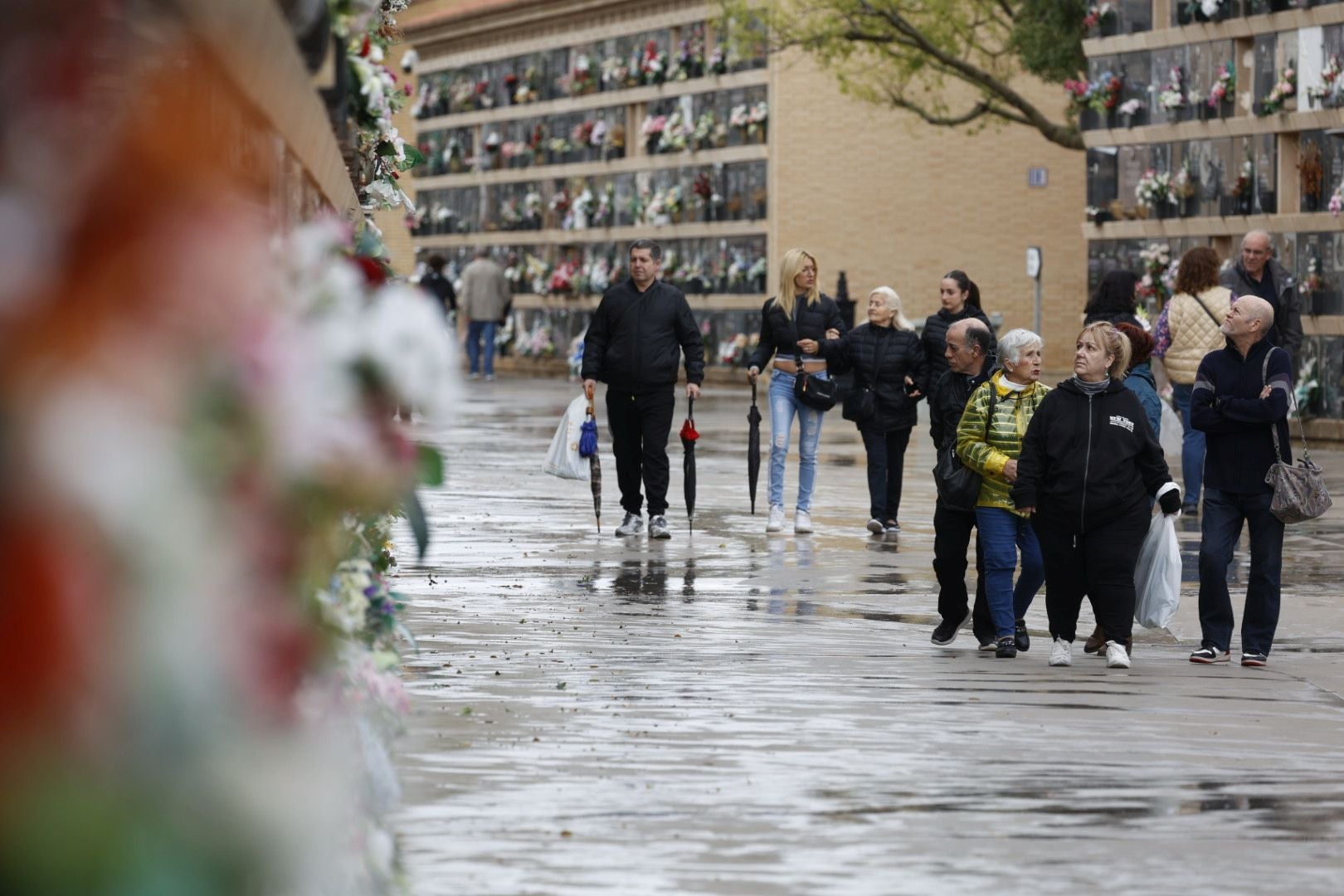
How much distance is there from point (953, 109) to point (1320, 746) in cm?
3953

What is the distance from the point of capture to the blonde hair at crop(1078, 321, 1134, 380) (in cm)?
1169

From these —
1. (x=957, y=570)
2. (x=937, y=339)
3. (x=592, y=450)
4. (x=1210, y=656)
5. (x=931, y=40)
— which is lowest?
(x=1210, y=656)

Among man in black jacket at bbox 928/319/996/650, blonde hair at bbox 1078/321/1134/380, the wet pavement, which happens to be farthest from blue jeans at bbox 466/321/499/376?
blonde hair at bbox 1078/321/1134/380

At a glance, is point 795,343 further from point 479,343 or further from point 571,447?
point 479,343

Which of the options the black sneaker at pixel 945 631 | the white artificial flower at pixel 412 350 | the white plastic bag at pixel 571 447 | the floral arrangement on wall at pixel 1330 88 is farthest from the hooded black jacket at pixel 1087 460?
the floral arrangement on wall at pixel 1330 88

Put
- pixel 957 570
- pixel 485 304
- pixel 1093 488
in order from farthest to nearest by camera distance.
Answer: pixel 485 304
pixel 957 570
pixel 1093 488

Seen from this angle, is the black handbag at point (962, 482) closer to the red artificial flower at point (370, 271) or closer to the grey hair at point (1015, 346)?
the grey hair at point (1015, 346)

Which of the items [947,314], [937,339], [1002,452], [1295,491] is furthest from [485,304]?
[1295,491]

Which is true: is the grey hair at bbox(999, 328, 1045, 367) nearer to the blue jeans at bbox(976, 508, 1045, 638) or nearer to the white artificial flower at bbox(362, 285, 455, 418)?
the blue jeans at bbox(976, 508, 1045, 638)

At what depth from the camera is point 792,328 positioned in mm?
19062

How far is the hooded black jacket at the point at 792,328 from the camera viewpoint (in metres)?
19.1

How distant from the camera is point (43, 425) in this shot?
2.55 m

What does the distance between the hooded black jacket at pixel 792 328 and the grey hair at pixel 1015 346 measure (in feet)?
22.0

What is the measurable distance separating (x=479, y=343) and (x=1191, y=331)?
32378 mm
